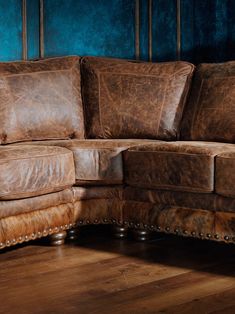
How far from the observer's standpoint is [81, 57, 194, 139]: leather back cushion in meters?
3.35

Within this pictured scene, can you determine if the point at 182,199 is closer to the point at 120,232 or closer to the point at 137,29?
the point at 120,232

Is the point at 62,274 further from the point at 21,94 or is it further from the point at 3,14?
the point at 3,14

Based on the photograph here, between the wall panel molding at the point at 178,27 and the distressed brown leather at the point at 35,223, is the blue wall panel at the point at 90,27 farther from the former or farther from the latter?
the distressed brown leather at the point at 35,223

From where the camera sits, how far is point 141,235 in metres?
2.92

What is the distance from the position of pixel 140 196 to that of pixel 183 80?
35.6 inches

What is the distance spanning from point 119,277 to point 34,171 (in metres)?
0.63

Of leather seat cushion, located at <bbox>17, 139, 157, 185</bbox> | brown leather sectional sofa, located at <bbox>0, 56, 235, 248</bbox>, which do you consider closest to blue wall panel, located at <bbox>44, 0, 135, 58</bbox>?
brown leather sectional sofa, located at <bbox>0, 56, 235, 248</bbox>

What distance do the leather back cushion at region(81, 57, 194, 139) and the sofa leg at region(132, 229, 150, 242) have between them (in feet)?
2.15

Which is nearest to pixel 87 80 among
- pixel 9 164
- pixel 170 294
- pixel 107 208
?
pixel 107 208

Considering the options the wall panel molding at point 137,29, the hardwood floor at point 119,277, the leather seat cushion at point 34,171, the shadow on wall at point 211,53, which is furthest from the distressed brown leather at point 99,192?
the wall panel molding at point 137,29

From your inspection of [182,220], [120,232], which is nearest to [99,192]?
[120,232]

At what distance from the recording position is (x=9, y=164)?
250 cm

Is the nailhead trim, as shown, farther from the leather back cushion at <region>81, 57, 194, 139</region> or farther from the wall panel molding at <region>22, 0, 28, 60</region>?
the wall panel molding at <region>22, 0, 28, 60</region>

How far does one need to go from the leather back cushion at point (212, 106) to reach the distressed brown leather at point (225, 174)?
57 cm
